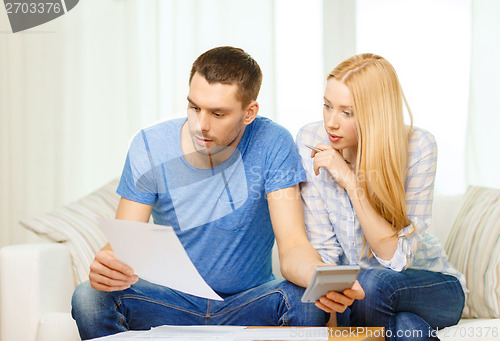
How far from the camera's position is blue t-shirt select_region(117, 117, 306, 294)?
1.49 meters

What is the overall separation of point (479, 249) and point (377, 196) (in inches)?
16.6

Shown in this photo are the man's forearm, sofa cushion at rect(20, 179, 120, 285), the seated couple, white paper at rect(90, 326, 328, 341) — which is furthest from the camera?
sofa cushion at rect(20, 179, 120, 285)

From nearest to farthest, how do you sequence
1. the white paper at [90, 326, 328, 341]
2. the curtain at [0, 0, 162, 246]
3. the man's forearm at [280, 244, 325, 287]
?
1. the white paper at [90, 326, 328, 341]
2. the man's forearm at [280, 244, 325, 287]
3. the curtain at [0, 0, 162, 246]

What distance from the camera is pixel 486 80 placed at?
86.5 inches

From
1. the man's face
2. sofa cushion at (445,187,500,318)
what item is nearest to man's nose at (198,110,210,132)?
the man's face

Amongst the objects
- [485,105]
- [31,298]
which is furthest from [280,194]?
[485,105]

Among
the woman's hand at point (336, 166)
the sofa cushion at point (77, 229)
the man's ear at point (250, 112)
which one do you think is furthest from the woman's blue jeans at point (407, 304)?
the sofa cushion at point (77, 229)

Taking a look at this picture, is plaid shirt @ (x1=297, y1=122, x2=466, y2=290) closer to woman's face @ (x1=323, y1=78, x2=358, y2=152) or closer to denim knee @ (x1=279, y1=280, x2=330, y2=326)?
woman's face @ (x1=323, y1=78, x2=358, y2=152)

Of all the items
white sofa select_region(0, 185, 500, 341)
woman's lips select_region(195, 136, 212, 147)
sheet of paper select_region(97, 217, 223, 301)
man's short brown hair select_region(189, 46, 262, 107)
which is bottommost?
white sofa select_region(0, 185, 500, 341)

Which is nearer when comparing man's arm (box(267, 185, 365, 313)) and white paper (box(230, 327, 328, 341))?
white paper (box(230, 327, 328, 341))

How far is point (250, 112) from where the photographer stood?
1.54 meters

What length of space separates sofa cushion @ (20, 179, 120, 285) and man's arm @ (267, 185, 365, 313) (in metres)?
0.65

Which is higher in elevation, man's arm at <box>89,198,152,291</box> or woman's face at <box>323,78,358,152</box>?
woman's face at <box>323,78,358,152</box>

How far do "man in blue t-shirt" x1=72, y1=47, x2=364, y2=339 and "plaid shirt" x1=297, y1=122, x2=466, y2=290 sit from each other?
0.28 ft
